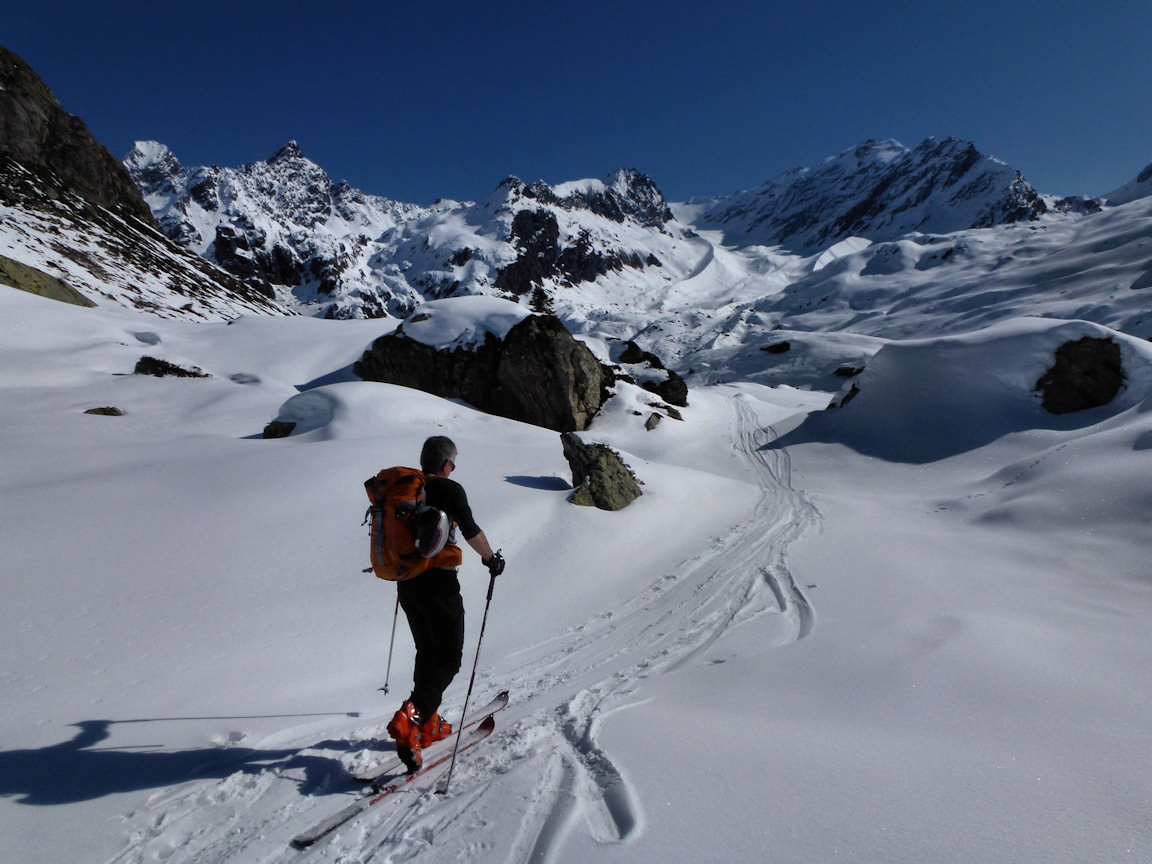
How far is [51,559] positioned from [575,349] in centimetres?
1744

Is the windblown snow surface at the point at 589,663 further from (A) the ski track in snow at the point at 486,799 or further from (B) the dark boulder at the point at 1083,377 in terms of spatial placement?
(B) the dark boulder at the point at 1083,377

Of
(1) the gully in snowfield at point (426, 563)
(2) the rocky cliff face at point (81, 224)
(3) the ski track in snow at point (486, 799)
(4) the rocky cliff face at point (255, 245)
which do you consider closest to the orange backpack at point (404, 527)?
(1) the gully in snowfield at point (426, 563)

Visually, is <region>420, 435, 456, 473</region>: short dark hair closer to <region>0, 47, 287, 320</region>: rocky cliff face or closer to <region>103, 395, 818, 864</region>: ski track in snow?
<region>103, 395, 818, 864</region>: ski track in snow

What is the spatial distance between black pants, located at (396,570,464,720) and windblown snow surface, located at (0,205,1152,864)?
48 cm

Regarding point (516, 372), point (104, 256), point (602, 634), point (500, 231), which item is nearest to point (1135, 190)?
point (500, 231)

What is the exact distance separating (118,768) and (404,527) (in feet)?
6.37

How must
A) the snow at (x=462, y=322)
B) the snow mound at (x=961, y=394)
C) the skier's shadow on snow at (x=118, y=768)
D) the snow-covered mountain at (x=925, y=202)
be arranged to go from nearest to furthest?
the skier's shadow on snow at (x=118, y=768) → the snow mound at (x=961, y=394) → the snow at (x=462, y=322) → the snow-covered mountain at (x=925, y=202)

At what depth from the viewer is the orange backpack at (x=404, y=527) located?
9.98ft

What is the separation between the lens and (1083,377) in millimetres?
14719

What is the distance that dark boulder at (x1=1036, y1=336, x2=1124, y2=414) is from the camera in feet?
47.4

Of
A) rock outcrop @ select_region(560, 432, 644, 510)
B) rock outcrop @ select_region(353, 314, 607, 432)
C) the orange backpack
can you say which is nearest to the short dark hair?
the orange backpack

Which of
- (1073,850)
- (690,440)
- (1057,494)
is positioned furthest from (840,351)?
(1073,850)

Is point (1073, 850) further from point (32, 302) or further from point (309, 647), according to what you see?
point (32, 302)

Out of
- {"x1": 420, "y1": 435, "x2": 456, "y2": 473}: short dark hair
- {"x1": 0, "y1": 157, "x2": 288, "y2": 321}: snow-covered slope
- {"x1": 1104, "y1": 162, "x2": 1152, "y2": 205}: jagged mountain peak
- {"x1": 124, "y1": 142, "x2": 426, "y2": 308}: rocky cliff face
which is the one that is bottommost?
{"x1": 420, "y1": 435, "x2": 456, "y2": 473}: short dark hair
